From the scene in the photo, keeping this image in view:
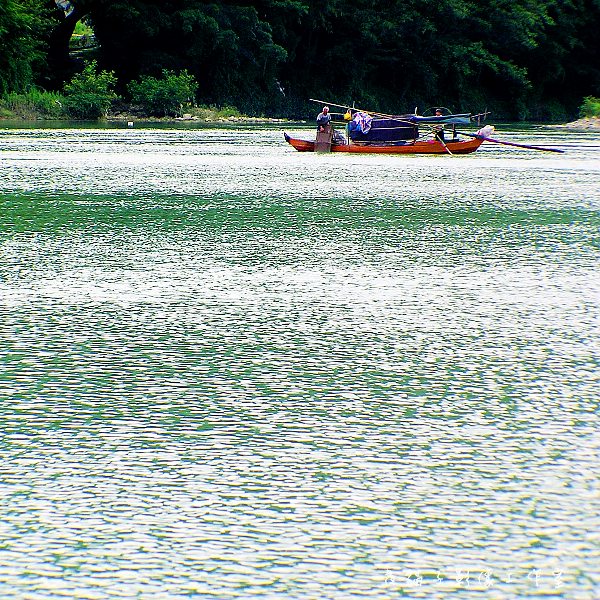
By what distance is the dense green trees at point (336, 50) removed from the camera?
49.7 m

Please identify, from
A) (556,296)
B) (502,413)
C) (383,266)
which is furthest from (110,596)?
(383,266)

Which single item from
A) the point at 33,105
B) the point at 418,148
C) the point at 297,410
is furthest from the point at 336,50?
the point at 297,410

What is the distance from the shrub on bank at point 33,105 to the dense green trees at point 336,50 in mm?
1100

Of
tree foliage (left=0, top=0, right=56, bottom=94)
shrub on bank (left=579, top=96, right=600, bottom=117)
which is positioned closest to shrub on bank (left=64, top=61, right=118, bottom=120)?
tree foliage (left=0, top=0, right=56, bottom=94)

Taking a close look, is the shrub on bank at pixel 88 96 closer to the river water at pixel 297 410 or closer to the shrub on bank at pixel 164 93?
the shrub on bank at pixel 164 93

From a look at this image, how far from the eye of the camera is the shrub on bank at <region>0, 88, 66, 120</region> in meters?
43.1

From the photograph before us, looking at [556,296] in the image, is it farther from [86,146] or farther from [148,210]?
[86,146]

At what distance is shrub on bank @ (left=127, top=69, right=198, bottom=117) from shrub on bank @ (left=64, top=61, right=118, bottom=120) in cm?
177

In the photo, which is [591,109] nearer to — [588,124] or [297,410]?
[588,124]

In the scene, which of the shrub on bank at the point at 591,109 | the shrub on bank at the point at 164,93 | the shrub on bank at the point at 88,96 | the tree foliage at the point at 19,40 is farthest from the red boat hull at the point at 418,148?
the shrub on bank at the point at 591,109

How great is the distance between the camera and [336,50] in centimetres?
5812

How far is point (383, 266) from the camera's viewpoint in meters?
8.98

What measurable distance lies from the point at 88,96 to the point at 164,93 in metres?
3.79

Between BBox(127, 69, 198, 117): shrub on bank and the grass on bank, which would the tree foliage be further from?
BBox(127, 69, 198, 117): shrub on bank
